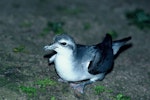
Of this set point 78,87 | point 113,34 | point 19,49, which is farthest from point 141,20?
point 78,87

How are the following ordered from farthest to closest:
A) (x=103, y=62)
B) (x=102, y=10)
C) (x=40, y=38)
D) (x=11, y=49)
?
(x=102, y=10)
(x=40, y=38)
(x=11, y=49)
(x=103, y=62)

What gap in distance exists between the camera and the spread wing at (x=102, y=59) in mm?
8633

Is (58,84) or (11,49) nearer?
(58,84)

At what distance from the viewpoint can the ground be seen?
8.52m

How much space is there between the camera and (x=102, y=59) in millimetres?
8961

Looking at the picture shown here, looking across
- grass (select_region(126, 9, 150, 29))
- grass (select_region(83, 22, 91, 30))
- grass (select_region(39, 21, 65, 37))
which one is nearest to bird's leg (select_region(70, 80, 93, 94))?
grass (select_region(39, 21, 65, 37))

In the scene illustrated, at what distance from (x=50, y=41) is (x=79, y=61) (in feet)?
9.66

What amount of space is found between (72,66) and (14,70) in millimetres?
1709

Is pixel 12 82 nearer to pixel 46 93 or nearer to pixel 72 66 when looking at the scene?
pixel 46 93

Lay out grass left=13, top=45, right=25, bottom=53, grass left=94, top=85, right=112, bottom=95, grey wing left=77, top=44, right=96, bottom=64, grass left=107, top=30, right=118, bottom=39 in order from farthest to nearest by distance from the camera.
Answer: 1. grass left=107, top=30, right=118, bottom=39
2. grass left=13, top=45, right=25, bottom=53
3. grass left=94, top=85, right=112, bottom=95
4. grey wing left=77, top=44, right=96, bottom=64

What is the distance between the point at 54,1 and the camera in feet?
46.0

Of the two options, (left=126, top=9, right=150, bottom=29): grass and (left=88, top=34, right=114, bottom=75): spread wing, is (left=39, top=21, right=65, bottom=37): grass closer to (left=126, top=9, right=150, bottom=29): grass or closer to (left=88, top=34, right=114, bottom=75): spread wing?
(left=88, top=34, right=114, bottom=75): spread wing

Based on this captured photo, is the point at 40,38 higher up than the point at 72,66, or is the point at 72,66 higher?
the point at 72,66

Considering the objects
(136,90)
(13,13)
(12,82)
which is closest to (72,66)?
(12,82)
